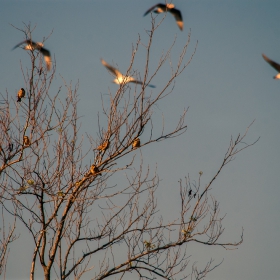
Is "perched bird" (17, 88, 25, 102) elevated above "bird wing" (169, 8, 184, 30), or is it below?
below

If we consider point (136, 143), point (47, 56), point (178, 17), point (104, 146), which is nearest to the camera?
point (136, 143)

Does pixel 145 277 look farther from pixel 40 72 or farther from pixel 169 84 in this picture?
pixel 40 72

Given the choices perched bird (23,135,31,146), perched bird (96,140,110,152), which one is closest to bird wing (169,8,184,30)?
perched bird (96,140,110,152)

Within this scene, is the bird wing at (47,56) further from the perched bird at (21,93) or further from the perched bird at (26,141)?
the perched bird at (26,141)

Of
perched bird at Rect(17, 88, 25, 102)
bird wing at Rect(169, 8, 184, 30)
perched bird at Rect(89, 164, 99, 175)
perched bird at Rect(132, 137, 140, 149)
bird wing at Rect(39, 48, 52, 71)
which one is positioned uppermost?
bird wing at Rect(169, 8, 184, 30)

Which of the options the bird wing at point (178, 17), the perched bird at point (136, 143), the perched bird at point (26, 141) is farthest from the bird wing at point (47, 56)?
the bird wing at point (178, 17)

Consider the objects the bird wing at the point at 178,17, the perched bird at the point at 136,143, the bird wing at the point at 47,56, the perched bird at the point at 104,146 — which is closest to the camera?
the perched bird at the point at 136,143

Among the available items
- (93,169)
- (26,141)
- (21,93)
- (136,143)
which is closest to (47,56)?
(21,93)

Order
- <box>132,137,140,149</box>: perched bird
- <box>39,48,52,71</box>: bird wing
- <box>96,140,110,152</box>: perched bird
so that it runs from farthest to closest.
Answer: <box>39,48,52,71</box>: bird wing, <box>96,140,110,152</box>: perched bird, <box>132,137,140,149</box>: perched bird

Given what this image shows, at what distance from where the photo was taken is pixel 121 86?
16.3 feet

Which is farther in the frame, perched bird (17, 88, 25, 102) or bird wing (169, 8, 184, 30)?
bird wing (169, 8, 184, 30)

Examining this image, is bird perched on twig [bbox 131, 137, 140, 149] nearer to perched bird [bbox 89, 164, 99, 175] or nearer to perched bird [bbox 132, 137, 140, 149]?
perched bird [bbox 132, 137, 140, 149]

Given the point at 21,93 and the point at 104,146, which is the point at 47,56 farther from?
the point at 104,146

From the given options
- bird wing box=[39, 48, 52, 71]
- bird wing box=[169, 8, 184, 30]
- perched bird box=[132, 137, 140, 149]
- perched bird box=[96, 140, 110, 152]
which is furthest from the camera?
bird wing box=[169, 8, 184, 30]
